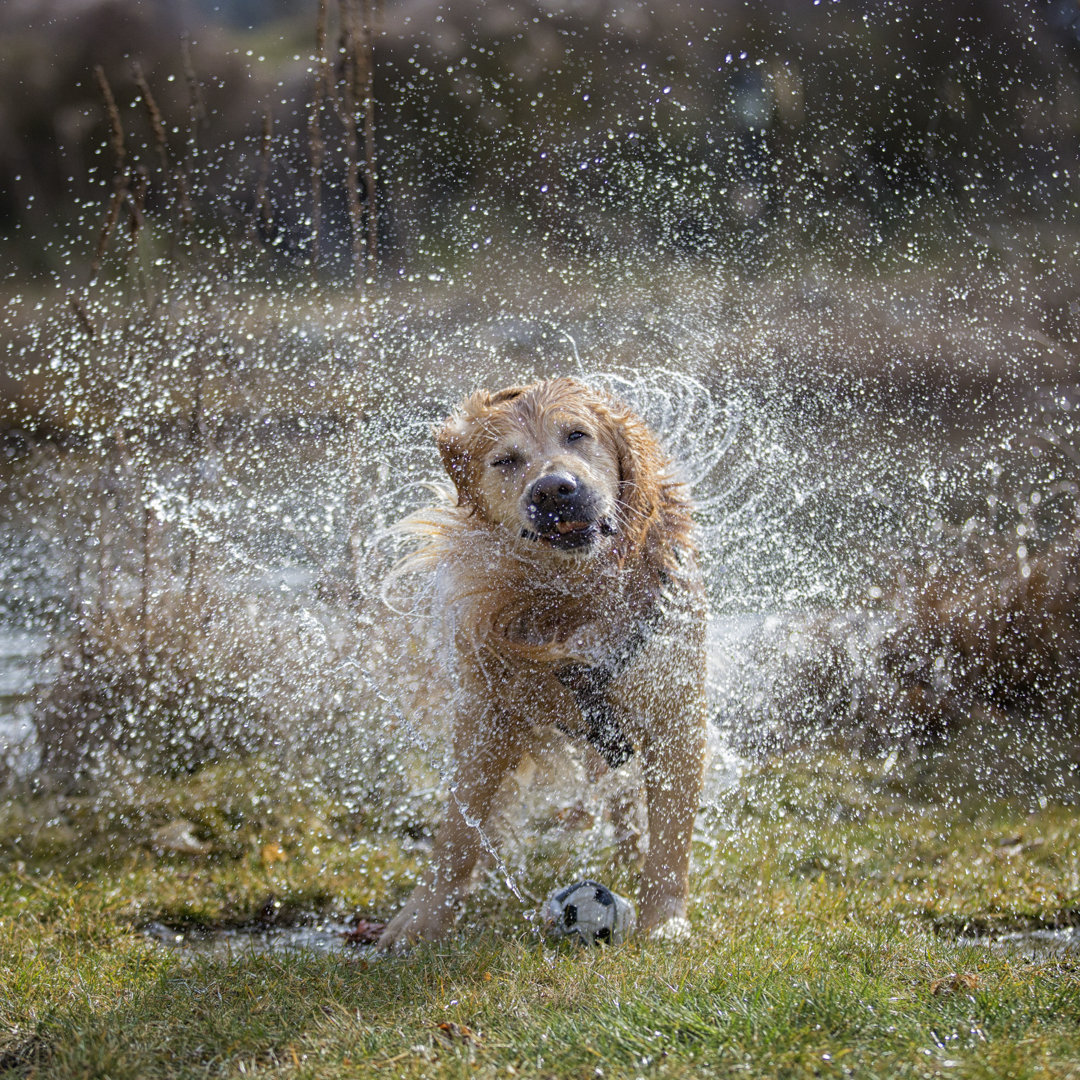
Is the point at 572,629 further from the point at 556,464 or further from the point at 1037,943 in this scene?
the point at 1037,943

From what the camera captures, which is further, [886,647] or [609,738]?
[886,647]

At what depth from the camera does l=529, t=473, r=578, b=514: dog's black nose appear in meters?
2.79

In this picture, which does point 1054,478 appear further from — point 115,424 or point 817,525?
point 115,424

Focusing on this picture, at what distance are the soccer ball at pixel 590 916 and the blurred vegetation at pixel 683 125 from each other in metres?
4.90

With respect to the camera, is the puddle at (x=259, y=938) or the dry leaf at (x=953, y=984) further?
the puddle at (x=259, y=938)

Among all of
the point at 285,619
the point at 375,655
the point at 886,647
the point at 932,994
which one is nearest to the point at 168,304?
the point at 285,619

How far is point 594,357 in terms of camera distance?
6.05m

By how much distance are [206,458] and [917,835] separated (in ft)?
13.3

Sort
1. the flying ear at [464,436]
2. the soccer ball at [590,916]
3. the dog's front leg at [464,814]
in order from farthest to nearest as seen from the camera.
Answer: the flying ear at [464,436] < the dog's front leg at [464,814] < the soccer ball at [590,916]

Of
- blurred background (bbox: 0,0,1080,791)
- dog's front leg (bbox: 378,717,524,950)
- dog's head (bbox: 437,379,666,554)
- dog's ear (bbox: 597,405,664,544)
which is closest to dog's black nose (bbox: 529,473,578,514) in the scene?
dog's head (bbox: 437,379,666,554)

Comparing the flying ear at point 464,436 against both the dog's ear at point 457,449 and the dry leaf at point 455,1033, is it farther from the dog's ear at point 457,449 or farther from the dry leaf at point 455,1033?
the dry leaf at point 455,1033

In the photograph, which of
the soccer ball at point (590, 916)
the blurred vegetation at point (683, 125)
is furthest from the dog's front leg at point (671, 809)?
the blurred vegetation at point (683, 125)

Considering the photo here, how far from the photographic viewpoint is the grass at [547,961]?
1839 mm

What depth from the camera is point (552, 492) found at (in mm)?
2795
